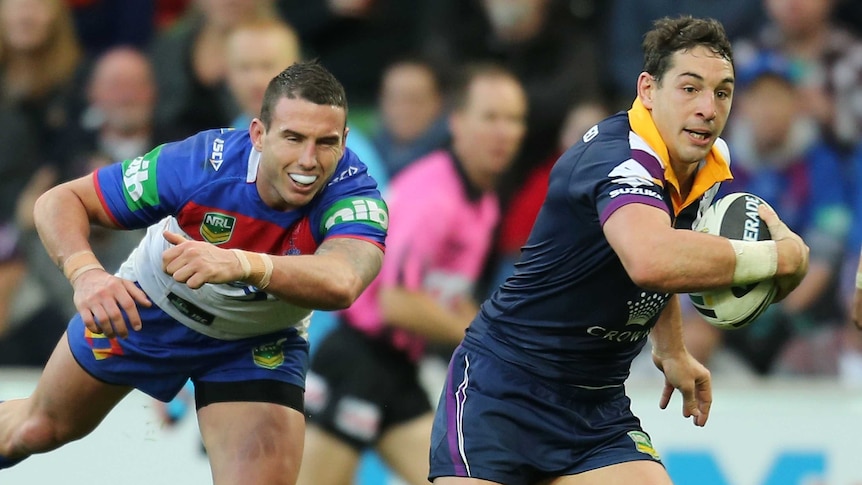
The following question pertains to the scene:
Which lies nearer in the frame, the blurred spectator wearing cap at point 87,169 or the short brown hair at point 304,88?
the short brown hair at point 304,88

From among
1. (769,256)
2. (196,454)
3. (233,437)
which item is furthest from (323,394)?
(769,256)

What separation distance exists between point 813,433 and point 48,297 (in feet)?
16.1

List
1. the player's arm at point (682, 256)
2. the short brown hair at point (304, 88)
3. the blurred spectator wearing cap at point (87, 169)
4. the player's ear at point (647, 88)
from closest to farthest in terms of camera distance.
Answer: the player's arm at point (682, 256) → the player's ear at point (647, 88) → the short brown hair at point (304, 88) → the blurred spectator wearing cap at point (87, 169)

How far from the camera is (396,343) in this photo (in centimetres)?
754

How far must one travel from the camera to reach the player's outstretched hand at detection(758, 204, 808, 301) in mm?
4453

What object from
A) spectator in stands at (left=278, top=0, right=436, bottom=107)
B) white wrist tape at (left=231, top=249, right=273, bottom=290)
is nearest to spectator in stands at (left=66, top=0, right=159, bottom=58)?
spectator in stands at (left=278, top=0, right=436, bottom=107)

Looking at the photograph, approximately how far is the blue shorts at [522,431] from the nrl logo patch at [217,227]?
107cm

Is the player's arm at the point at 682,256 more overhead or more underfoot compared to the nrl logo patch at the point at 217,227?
more overhead

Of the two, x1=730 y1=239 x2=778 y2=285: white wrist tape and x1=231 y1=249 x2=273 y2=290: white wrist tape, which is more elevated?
x1=730 y1=239 x2=778 y2=285: white wrist tape

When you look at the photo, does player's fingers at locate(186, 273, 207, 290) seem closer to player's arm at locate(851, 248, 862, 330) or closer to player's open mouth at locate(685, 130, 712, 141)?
player's open mouth at locate(685, 130, 712, 141)

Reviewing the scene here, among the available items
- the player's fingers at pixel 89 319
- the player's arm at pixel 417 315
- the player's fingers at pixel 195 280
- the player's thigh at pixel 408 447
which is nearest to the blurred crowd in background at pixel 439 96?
the player's arm at pixel 417 315

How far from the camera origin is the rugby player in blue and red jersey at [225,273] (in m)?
4.76

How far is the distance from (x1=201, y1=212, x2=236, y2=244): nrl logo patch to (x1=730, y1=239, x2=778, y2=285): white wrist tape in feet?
6.35

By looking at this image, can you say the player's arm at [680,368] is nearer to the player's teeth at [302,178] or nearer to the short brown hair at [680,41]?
the short brown hair at [680,41]
